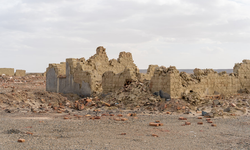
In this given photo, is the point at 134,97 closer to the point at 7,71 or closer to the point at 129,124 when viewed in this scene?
the point at 129,124

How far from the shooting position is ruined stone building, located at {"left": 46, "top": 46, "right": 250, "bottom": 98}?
1130cm

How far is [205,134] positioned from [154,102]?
14.3 feet

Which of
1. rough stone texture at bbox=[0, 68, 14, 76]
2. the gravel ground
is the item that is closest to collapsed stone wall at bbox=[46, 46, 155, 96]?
the gravel ground

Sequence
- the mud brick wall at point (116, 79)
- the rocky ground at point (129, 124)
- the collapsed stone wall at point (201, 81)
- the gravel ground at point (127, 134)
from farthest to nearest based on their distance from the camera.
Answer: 1. the mud brick wall at point (116, 79)
2. the collapsed stone wall at point (201, 81)
3. the rocky ground at point (129, 124)
4. the gravel ground at point (127, 134)

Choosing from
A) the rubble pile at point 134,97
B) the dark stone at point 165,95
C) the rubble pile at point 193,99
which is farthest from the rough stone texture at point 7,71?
the rubble pile at point 193,99

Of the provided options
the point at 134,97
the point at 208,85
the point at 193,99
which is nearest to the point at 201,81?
the point at 208,85

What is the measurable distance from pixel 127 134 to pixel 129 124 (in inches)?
49.6

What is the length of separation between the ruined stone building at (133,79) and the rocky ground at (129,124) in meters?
0.60

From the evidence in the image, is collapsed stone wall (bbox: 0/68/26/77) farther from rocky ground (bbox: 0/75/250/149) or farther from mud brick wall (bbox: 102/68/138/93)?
mud brick wall (bbox: 102/68/138/93)

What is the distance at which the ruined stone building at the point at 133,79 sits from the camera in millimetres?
11297

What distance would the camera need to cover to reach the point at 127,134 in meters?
6.45

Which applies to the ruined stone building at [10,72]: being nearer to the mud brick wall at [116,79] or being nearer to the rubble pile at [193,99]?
the mud brick wall at [116,79]

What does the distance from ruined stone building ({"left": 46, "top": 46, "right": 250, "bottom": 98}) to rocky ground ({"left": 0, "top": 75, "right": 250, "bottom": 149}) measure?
60 centimetres

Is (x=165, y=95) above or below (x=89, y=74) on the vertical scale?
below
